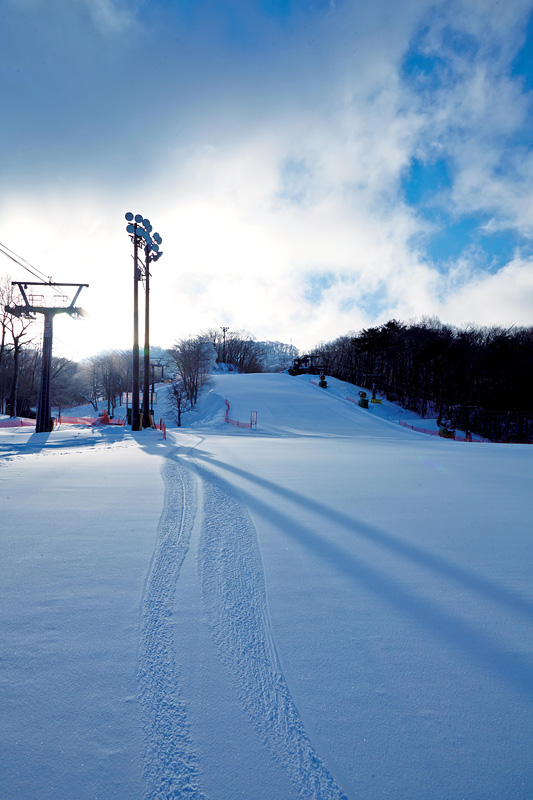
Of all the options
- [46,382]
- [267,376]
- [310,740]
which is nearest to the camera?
[310,740]

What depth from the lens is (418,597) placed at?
3.04 meters

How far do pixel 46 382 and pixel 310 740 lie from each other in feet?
66.7

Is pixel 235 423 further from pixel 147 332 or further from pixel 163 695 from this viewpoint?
pixel 163 695

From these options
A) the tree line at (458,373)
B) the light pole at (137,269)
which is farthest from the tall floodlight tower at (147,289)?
the tree line at (458,373)

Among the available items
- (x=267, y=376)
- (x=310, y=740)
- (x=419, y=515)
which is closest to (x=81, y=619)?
(x=310, y=740)

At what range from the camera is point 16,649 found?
2309mm

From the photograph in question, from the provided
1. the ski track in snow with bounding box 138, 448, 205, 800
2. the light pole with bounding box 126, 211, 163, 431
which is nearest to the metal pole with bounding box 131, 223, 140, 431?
the light pole with bounding box 126, 211, 163, 431

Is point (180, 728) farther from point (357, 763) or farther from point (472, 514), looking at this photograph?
point (472, 514)

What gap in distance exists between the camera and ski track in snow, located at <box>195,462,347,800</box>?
1648mm

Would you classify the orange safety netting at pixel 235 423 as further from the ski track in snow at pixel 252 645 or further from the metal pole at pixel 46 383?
the ski track in snow at pixel 252 645

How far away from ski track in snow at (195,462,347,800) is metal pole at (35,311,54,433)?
1621 cm

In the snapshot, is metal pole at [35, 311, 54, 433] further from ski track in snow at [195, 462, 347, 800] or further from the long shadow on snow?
ski track in snow at [195, 462, 347, 800]

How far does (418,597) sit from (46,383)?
788 inches

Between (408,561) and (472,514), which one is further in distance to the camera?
(472,514)
